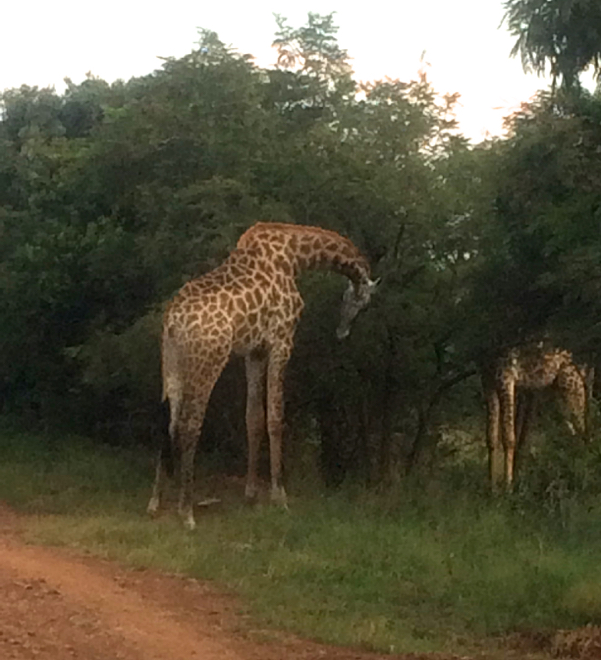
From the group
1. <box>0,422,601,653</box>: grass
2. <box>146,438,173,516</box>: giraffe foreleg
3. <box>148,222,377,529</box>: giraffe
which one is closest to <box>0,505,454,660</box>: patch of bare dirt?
<box>0,422,601,653</box>: grass

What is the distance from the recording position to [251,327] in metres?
10.7

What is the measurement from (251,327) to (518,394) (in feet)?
13.3

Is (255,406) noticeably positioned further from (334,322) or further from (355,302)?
(355,302)

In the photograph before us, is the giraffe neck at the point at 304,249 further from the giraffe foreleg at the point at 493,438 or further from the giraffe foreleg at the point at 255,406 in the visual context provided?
the giraffe foreleg at the point at 493,438

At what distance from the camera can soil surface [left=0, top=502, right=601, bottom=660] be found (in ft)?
19.4

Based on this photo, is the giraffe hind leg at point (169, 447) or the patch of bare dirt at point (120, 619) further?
the giraffe hind leg at point (169, 447)

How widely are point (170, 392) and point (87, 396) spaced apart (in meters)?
5.38

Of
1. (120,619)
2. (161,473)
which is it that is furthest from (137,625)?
(161,473)

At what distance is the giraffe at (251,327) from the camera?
400 inches

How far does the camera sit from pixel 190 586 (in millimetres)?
7645

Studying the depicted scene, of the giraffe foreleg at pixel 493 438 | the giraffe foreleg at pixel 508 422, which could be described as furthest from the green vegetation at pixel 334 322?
the giraffe foreleg at pixel 508 422

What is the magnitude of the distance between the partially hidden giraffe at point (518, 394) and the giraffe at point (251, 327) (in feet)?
6.37

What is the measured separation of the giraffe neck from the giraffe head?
A: 0.18 ft

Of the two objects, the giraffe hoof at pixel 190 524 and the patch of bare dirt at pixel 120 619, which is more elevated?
the giraffe hoof at pixel 190 524
